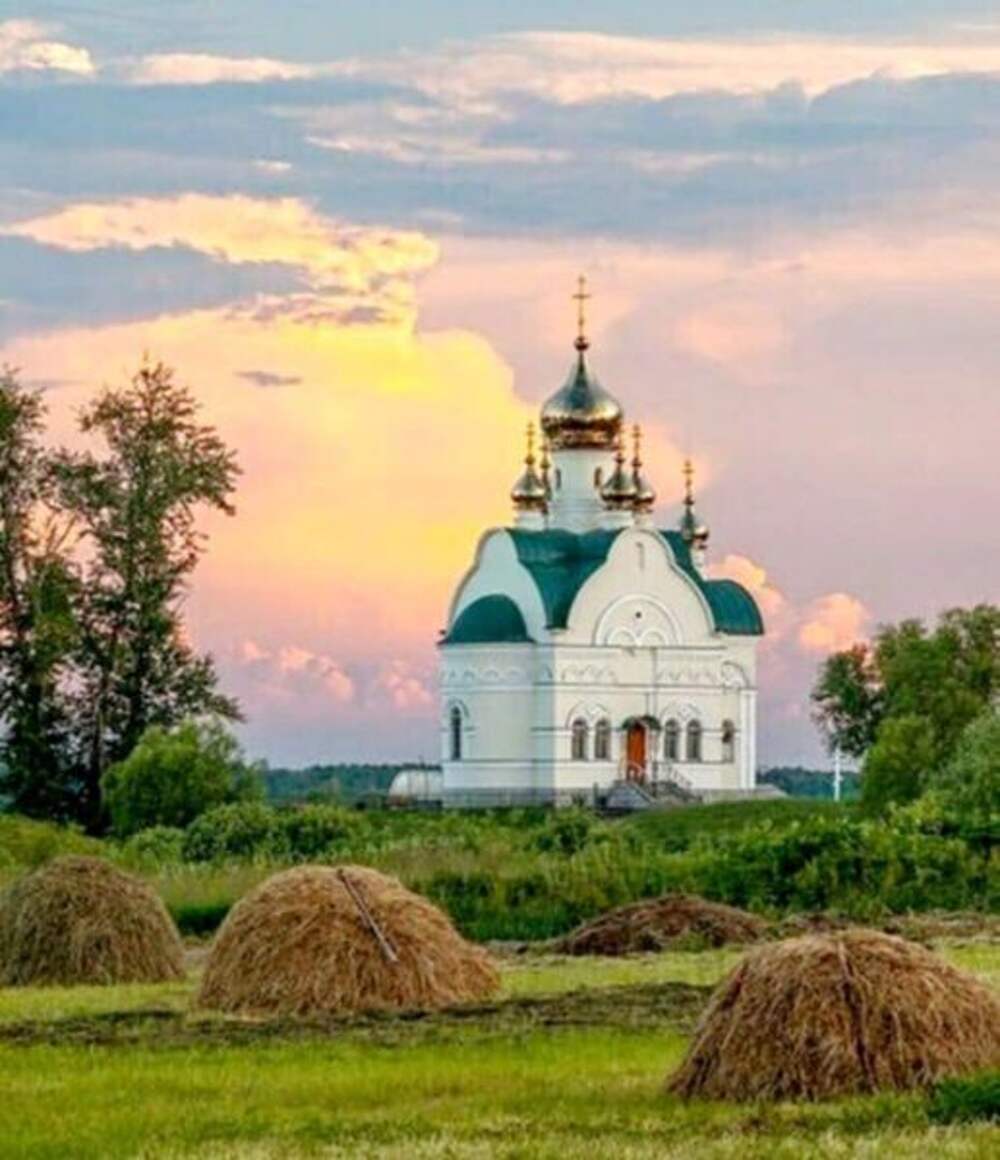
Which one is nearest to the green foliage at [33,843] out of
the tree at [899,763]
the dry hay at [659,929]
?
the dry hay at [659,929]

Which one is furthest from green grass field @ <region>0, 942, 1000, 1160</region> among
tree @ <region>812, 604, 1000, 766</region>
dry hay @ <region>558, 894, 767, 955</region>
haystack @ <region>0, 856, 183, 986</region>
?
tree @ <region>812, 604, 1000, 766</region>

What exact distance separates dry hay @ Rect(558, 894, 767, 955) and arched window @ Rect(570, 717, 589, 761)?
246 feet

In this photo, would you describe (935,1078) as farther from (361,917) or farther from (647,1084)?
(361,917)

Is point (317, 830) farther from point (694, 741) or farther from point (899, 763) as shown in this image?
point (694, 741)

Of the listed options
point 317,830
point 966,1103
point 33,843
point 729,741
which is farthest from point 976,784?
point 729,741

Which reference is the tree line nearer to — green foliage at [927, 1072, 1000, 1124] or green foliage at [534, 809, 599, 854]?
green foliage at [534, 809, 599, 854]

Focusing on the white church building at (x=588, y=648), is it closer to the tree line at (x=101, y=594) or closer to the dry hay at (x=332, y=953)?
the tree line at (x=101, y=594)

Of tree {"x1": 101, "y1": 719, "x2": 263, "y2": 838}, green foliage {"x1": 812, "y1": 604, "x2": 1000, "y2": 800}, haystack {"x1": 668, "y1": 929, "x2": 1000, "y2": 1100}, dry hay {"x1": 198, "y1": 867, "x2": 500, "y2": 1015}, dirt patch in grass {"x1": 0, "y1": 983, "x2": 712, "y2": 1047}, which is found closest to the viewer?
haystack {"x1": 668, "y1": 929, "x2": 1000, "y2": 1100}

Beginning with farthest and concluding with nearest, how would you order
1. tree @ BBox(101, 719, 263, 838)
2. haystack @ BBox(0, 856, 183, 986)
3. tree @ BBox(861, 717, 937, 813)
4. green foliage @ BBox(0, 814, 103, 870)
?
tree @ BBox(861, 717, 937, 813), tree @ BBox(101, 719, 263, 838), green foliage @ BBox(0, 814, 103, 870), haystack @ BBox(0, 856, 183, 986)

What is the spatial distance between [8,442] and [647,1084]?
63.7m

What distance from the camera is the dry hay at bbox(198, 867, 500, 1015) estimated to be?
30031 mm

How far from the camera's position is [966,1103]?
2088 centimetres

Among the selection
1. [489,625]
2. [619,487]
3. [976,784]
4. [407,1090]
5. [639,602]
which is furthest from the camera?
[619,487]

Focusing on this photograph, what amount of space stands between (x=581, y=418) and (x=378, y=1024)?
93.7m
